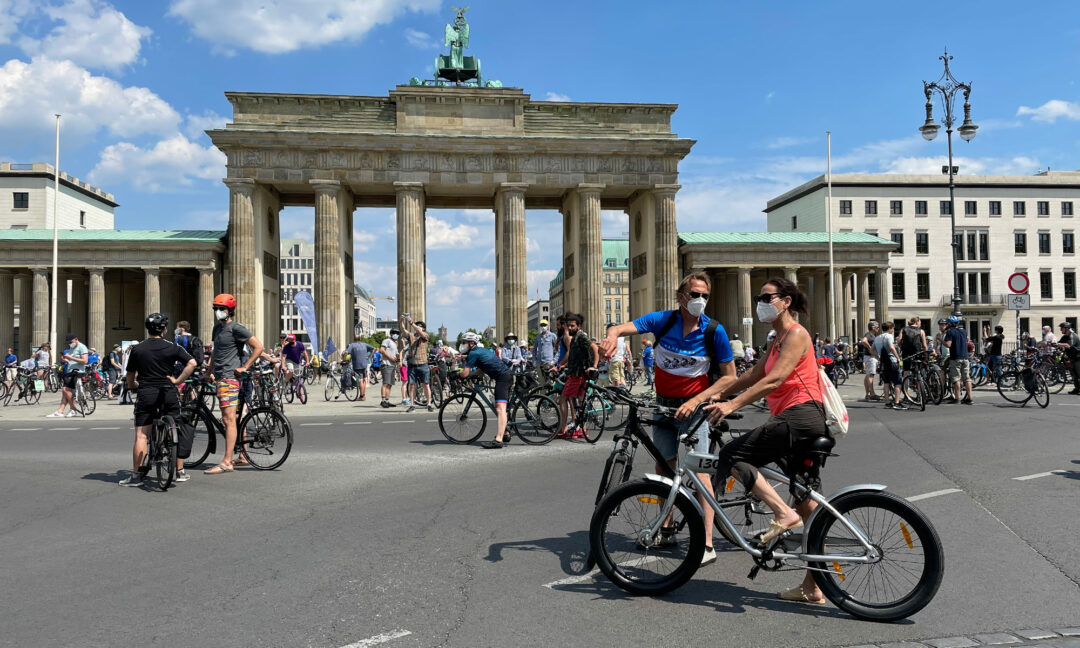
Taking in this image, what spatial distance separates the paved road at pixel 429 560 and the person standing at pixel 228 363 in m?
0.46

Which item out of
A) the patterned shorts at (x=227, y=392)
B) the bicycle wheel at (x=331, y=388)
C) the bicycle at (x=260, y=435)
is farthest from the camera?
the bicycle wheel at (x=331, y=388)

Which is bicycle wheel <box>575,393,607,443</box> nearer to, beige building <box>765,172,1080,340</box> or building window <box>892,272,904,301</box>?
beige building <box>765,172,1080,340</box>

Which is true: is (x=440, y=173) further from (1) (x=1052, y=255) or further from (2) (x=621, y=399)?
(1) (x=1052, y=255)

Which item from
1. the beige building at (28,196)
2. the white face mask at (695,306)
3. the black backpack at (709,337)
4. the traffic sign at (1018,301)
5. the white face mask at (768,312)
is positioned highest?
the beige building at (28,196)

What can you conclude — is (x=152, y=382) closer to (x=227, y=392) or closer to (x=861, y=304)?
(x=227, y=392)

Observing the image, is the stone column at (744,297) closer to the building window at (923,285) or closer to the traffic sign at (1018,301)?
the building window at (923,285)

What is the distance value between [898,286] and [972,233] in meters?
9.55

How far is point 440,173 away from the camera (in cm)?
4706

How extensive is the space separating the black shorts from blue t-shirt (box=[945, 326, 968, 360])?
15838 millimetres

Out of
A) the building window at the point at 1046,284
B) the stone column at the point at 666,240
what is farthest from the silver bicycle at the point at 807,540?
the building window at the point at 1046,284

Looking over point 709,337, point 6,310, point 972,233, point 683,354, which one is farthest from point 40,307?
point 972,233

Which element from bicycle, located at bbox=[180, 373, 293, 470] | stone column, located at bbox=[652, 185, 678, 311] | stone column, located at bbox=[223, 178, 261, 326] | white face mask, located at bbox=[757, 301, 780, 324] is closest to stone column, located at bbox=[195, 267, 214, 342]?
stone column, located at bbox=[223, 178, 261, 326]

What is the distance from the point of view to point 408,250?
152ft

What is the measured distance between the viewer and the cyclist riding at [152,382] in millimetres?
8055
